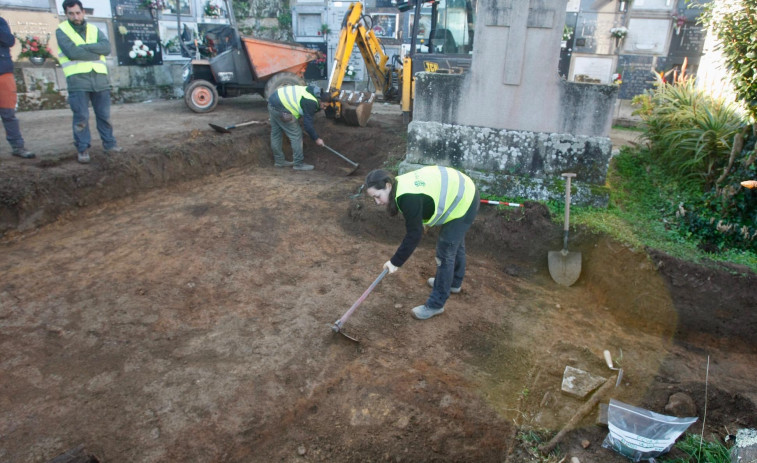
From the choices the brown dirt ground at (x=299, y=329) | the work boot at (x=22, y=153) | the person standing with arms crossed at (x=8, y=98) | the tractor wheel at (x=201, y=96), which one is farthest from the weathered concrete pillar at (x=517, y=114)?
the tractor wheel at (x=201, y=96)

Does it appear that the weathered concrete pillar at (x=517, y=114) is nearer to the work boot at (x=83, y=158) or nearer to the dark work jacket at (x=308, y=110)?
the dark work jacket at (x=308, y=110)

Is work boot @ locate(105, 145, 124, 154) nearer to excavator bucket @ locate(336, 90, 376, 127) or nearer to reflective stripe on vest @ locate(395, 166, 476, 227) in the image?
excavator bucket @ locate(336, 90, 376, 127)

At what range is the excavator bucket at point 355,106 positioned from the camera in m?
8.48

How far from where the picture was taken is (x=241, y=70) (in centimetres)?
960

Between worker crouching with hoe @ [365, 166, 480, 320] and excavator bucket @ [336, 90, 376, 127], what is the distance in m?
5.20

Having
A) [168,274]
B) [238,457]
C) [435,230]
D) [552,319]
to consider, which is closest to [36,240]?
[168,274]

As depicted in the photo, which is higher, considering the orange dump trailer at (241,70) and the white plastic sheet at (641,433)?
the orange dump trailer at (241,70)

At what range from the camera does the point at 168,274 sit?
4.32m

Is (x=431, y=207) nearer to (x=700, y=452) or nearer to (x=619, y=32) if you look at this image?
(x=700, y=452)

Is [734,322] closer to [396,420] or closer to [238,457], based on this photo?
[396,420]

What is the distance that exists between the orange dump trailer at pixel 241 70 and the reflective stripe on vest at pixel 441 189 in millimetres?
7127

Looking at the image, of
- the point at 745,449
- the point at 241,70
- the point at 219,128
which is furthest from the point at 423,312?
the point at 241,70

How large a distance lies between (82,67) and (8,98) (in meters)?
1.08

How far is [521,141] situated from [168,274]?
4.10m
